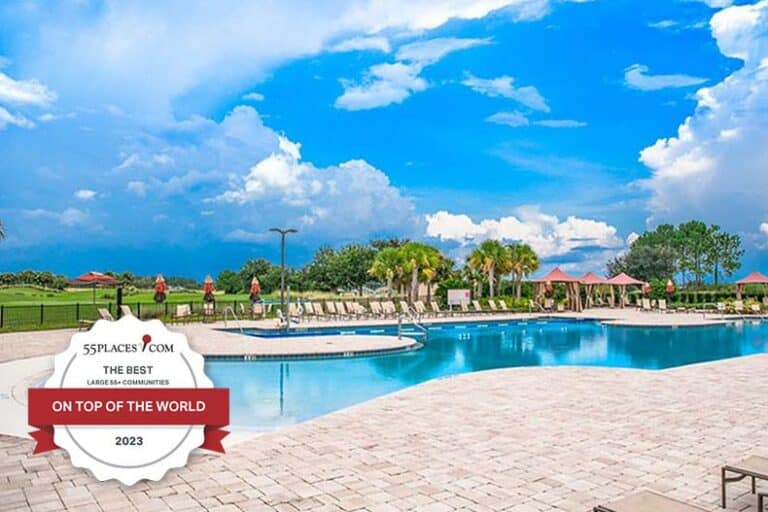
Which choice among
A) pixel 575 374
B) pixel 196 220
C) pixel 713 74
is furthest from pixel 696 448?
pixel 196 220

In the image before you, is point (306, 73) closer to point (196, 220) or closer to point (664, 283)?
point (196, 220)

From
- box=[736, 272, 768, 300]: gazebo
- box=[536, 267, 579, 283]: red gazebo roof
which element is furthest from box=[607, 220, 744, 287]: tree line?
box=[536, 267, 579, 283]: red gazebo roof

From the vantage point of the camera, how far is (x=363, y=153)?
4681 cm

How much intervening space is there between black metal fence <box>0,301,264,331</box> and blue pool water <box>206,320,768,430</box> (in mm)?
6969

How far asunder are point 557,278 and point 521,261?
2722 millimetres

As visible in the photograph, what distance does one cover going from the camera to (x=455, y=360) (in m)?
14.0

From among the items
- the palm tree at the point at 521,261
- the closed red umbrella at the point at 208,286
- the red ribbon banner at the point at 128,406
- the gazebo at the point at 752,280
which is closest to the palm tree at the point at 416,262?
the palm tree at the point at 521,261

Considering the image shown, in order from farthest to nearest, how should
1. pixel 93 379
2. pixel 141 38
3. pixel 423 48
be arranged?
pixel 423 48, pixel 141 38, pixel 93 379

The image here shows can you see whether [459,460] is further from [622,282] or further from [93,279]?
[622,282]

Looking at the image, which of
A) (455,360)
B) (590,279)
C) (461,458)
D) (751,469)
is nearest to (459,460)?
(461,458)

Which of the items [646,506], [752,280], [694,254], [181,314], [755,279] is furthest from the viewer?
[694,254]

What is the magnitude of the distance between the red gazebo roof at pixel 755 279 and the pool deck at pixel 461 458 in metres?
27.2

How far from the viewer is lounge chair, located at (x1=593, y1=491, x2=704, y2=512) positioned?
318 centimetres

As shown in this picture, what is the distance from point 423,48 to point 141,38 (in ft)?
56.1
